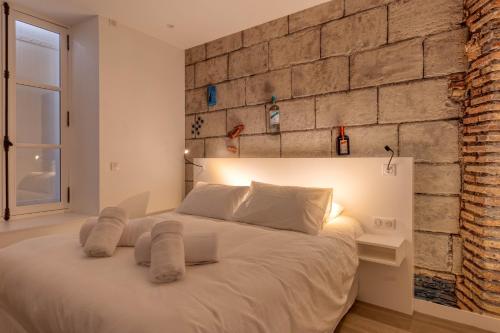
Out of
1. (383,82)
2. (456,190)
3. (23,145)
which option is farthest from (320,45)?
(23,145)

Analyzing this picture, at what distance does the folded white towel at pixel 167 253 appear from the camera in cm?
123

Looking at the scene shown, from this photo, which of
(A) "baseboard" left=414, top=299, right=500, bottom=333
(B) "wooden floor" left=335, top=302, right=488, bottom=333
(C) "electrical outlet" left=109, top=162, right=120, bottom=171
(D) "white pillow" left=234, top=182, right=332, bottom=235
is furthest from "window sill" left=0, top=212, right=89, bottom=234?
(A) "baseboard" left=414, top=299, right=500, bottom=333

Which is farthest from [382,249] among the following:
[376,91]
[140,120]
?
[140,120]

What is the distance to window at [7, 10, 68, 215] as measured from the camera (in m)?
2.83

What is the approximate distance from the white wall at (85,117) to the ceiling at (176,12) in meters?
0.20

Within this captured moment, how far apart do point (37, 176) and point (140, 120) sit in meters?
1.19

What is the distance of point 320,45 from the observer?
2.74 meters

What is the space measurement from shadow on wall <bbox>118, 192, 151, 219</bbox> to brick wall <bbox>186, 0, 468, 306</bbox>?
1196 mm

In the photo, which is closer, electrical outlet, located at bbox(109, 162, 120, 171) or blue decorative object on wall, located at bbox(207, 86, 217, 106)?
electrical outlet, located at bbox(109, 162, 120, 171)

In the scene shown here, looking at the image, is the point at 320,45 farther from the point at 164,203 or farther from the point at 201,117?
the point at 164,203

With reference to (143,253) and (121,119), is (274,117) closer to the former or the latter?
(121,119)

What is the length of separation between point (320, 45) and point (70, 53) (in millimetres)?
2689

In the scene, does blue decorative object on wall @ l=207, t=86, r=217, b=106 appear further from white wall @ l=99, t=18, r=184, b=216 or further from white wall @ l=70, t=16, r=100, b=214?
white wall @ l=70, t=16, r=100, b=214

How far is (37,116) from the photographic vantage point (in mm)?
3053
